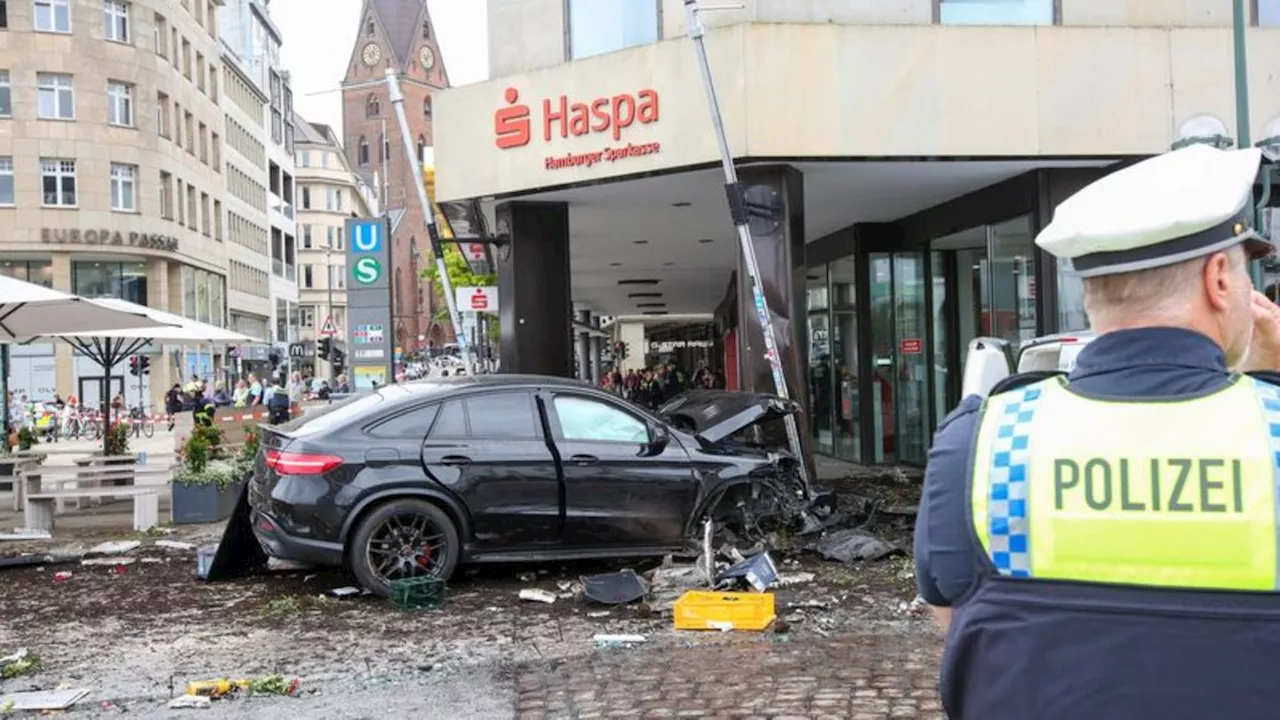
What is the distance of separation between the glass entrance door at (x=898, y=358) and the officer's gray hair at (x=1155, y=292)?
49.0ft

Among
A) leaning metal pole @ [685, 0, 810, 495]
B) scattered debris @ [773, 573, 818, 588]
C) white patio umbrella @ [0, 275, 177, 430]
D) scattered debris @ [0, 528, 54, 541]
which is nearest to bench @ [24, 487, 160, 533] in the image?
scattered debris @ [0, 528, 54, 541]

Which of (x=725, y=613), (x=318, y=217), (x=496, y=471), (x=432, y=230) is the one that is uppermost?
(x=318, y=217)

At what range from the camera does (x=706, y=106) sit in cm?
1182

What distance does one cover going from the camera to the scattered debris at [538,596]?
26.8 feet

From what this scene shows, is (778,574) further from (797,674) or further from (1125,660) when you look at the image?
(1125,660)

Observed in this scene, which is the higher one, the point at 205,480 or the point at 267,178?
the point at 267,178

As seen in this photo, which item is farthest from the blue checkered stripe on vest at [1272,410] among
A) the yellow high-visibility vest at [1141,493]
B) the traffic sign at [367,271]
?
the traffic sign at [367,271]

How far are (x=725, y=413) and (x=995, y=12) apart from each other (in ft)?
18.5

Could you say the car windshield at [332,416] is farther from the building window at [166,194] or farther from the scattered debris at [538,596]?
the building window at [166,194]

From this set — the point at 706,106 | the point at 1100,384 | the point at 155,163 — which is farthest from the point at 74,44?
the point at 1100,384

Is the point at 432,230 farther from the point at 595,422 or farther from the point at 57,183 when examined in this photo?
the point at 57,183

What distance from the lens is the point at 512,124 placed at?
1337 centimetres

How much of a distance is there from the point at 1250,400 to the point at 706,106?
34.7ft

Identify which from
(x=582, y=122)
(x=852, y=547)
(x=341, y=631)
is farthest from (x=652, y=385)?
(x=341, y=631)
